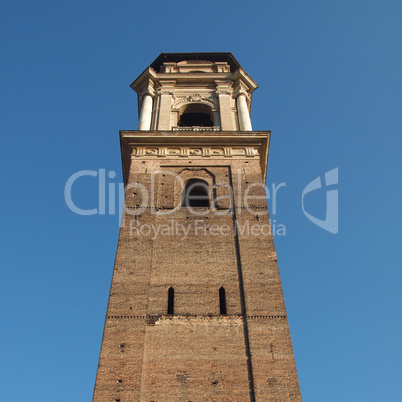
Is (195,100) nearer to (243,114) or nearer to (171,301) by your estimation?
(243,114)

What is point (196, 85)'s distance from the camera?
27.3 meters

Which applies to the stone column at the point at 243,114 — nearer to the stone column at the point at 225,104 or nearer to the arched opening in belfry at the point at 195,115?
the stone column at the point at 225,104

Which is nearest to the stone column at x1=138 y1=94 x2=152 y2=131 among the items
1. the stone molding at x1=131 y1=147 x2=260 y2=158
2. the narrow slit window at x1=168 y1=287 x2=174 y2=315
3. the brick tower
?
the brick tower

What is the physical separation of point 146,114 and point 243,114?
13.8ft

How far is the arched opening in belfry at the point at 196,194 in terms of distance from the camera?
19828mm

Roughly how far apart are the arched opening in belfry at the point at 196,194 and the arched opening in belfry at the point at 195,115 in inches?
238

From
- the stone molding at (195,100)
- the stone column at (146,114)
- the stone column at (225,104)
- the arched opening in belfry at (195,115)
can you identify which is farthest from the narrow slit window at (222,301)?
the stone molding at (195,100)

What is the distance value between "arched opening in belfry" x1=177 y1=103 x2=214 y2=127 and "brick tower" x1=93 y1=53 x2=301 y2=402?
2.48ft

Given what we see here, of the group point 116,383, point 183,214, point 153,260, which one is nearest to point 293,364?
point 116,383

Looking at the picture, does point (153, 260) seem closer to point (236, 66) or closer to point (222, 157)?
point (222, 157)

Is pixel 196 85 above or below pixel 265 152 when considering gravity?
above

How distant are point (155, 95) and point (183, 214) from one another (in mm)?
9543

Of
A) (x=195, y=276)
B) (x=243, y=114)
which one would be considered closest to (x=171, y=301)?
(x=195, y=276)

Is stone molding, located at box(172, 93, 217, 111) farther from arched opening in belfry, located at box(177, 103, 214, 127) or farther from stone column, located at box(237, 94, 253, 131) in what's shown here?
stone column, located at box(237, 94, 253, 131)
